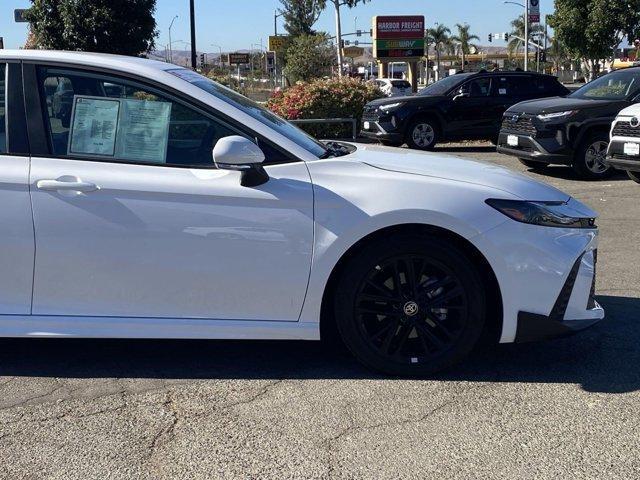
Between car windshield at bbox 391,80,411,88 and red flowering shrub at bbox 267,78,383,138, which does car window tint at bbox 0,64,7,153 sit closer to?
red flowering shrub at bbox 267,78,383,138

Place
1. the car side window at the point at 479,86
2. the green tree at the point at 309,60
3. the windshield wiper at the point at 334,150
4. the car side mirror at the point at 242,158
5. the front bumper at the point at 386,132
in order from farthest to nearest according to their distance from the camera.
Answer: the green tree at the point at 309,60
the car side window at the point at 479,86
the front bumper at the point at 386,132
the windshield wiper at the point at 334,150
the car side mirror at the point at 242,158

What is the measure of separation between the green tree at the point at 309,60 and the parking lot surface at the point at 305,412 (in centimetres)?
3588

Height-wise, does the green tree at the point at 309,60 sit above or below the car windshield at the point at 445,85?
above

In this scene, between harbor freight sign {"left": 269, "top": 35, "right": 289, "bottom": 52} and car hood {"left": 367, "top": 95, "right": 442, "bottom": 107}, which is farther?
harbor freight sign {"left": 269, "top": 35, "right": 289, "bottom": 52}

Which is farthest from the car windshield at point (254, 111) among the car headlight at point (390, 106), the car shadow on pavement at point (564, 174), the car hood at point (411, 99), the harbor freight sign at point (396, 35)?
the harbor freight sign at point (396, 35)

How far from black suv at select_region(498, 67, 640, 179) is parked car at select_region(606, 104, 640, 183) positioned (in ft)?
4.22

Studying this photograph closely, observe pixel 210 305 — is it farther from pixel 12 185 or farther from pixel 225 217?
pixel 12 185

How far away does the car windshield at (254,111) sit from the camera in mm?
4148

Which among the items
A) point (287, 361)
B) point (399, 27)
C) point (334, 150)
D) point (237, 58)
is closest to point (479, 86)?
point (334, 150)

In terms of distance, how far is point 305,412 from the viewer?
12.0ft

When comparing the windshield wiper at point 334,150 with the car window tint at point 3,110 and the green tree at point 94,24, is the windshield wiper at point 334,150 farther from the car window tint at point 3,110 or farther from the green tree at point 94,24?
the green tree at point 94,24

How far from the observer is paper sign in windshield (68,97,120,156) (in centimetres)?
398

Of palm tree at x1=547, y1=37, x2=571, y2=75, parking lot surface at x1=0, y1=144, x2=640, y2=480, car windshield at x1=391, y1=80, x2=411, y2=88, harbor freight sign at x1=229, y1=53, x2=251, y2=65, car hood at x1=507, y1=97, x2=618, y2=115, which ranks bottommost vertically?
parking lot surface at x1=0, y1=144, x2=640, y2=480

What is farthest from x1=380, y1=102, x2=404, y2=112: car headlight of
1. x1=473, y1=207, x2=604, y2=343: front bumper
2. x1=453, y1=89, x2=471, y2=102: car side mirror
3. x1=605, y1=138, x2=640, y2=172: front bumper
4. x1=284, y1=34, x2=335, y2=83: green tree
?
x1=284, y1=34, x2=335, y2=83: green tree
